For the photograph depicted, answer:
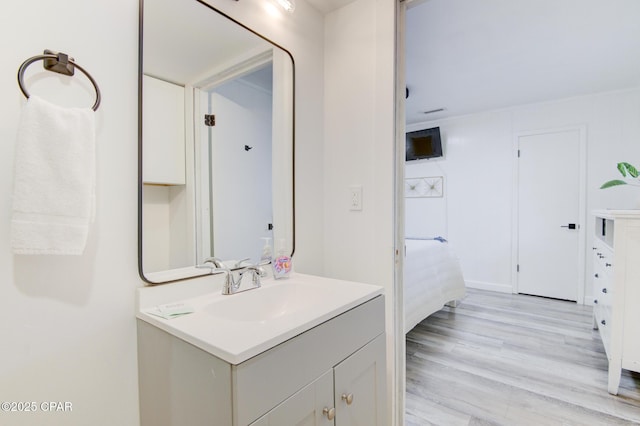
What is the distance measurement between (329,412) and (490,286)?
3842 millimetres

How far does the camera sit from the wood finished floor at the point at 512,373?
1.64 metres

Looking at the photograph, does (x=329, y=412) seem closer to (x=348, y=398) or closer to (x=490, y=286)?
(x=348, y=398)

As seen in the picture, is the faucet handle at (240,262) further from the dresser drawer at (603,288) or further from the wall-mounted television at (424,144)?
the wall-mounted television at (424,144)

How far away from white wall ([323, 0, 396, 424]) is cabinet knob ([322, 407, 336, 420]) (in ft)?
1.88

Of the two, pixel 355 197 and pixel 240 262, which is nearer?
pixel 240 262

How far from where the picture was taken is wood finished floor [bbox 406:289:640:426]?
1640 millimetres

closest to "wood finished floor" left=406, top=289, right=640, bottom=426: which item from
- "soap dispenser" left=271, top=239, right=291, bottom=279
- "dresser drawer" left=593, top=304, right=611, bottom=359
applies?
"dresser drawer" left=593, top=304, right=611, bottom=359

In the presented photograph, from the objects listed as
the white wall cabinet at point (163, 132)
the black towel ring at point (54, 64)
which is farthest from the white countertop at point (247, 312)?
the black towel ring at point (54, 64)

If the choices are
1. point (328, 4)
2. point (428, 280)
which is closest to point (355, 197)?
point (328, 4)

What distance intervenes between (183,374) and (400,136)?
4.15 ft

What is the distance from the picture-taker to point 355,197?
152 cm

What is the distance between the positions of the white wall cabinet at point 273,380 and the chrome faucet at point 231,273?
28cm

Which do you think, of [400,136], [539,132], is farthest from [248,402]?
[539,132]

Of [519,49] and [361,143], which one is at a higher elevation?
[519,49]
